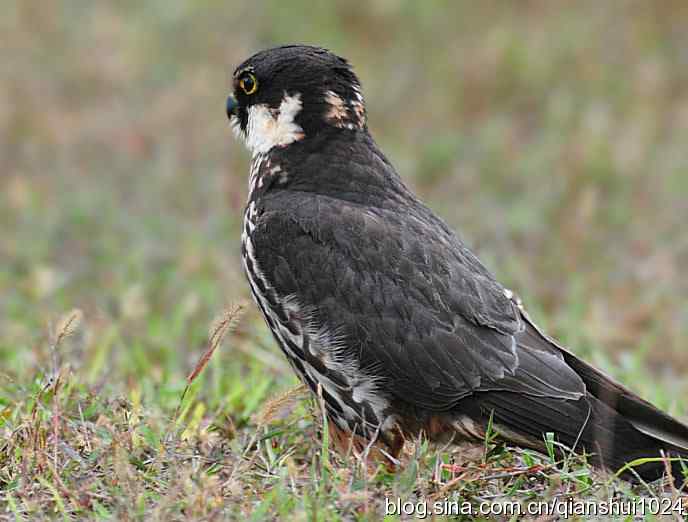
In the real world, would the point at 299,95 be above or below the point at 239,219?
below

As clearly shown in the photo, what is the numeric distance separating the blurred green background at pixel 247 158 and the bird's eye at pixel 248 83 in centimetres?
108

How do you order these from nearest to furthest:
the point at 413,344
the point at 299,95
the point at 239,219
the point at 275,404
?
the point at 275,404 < the point at 413,344 < the point at 299,95 < the point at 239,219

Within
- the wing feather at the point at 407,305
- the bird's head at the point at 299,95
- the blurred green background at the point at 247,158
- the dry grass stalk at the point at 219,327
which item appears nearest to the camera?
the dry grass stalk at the point at 219,327

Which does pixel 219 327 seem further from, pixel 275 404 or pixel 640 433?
pixel 640 433

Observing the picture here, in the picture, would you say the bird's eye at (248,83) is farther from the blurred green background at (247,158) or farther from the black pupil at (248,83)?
the blurred green background at (247,158)

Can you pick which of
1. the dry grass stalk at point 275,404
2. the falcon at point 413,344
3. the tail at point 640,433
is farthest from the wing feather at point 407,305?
the dry grass stalk at point 275,404

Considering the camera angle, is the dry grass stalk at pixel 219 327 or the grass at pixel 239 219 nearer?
the grass at pixel 239 219

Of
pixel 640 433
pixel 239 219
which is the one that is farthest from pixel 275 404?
pixel 239 219

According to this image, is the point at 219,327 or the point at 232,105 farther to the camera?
the point at 232,105

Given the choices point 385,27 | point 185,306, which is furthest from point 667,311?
point 385,27

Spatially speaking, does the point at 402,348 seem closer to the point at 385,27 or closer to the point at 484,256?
the point at 484,256

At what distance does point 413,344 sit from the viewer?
13.4 feet

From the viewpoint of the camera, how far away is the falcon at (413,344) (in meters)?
4.04

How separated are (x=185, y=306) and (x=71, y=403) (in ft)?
7.45
